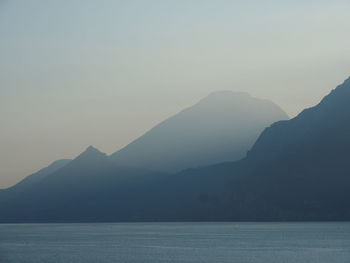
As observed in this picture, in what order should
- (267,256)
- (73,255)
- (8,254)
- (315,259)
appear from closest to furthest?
(315,259) < (267,256) < (73,255) < (8,254)

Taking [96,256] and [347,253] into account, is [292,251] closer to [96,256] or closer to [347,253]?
[347,253]

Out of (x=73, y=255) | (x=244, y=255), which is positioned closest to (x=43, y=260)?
(x=73, y=255)

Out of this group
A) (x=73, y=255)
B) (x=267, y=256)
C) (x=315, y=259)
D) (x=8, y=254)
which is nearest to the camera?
(x=315, y=259)

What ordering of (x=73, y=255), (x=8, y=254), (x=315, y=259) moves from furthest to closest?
(x=8, y=254)
(x=73, y=255)
(x=315, y=259)

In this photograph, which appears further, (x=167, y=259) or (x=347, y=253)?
(x=347, y=253)

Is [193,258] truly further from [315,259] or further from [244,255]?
[315,259]

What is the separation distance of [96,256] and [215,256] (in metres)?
28.2

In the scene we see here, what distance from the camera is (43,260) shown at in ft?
563

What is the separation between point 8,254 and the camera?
200 m

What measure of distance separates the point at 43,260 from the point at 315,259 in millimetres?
58325

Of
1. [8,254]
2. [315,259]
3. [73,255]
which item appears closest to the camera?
[315,259]

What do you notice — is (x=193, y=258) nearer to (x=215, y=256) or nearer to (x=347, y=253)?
(x=215, y=256)

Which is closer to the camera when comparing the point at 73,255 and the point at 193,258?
the point at 193,258

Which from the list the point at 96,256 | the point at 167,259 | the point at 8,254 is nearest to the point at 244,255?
the point at 167,259
